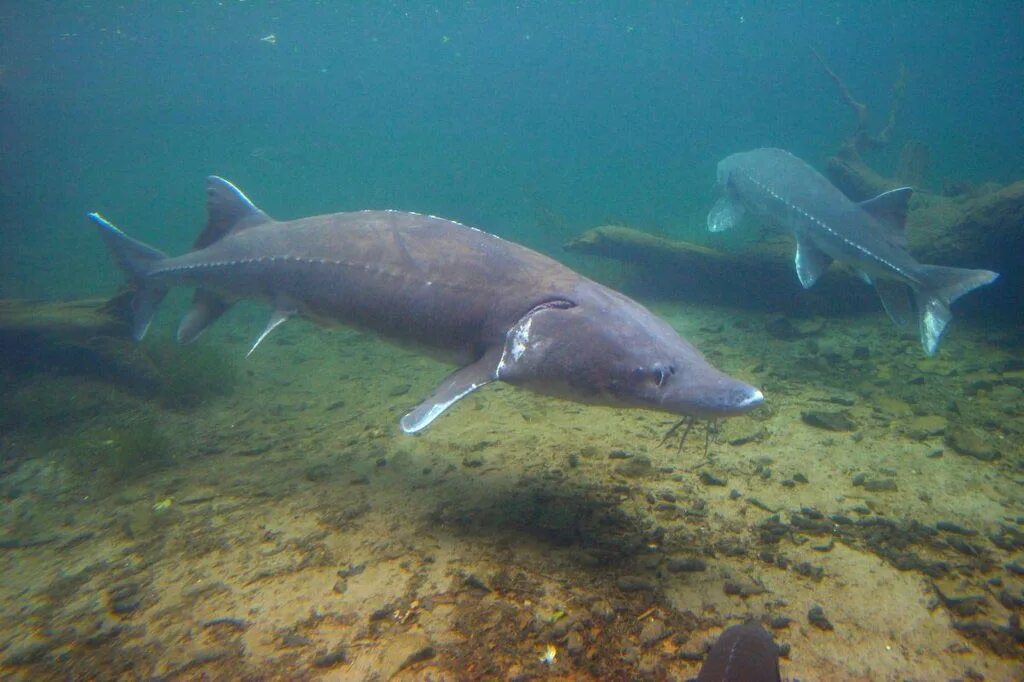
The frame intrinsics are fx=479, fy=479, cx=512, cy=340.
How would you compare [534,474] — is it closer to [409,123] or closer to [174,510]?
[174,510]

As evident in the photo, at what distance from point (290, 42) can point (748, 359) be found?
57.2 metres

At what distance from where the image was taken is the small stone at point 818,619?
2.24 metres

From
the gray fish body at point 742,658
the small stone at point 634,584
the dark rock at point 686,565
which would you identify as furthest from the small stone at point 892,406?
the gray fish body at point 742,658

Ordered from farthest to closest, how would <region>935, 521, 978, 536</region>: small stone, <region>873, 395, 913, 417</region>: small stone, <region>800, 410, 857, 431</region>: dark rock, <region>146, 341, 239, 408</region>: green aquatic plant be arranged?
<region>146, 341, 239, 408</region>: green aquatic plant < <region>873, 395, 913, 417</region>: small stone < <region>800, 410, 857, 431</region>: dark rock < <region>935, 521, 978, 536</region>: small stone

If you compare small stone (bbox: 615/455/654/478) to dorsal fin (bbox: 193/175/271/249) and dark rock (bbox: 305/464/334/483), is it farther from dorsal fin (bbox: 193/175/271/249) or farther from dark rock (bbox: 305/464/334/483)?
dorsal fin (bbox: 193/175/271/249)

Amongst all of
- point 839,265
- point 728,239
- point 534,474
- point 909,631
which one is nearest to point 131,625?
point 534,474

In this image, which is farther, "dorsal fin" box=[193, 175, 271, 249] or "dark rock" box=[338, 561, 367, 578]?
"dorsal fin" box=[193, 175, 271, 249]

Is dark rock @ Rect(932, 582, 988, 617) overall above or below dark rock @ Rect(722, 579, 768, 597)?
above

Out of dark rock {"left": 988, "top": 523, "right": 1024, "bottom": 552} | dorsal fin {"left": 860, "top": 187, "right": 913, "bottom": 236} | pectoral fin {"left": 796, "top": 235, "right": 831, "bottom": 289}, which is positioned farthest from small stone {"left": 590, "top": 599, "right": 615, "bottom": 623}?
dorsal fin {"left": 860, "top": 187, "right": 913, "bottom": 236}

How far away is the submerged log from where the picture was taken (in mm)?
7891

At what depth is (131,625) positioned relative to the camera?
8.71 feet

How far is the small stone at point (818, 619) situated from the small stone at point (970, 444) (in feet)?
9.16

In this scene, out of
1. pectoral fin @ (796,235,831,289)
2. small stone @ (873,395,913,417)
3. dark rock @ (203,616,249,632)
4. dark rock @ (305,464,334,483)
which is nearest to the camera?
dark rock @ (203,616,249,632)

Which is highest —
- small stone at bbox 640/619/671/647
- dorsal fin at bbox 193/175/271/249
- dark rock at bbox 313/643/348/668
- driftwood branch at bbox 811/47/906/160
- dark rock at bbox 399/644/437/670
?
driftwood branch at bbox 811/47/906/160
